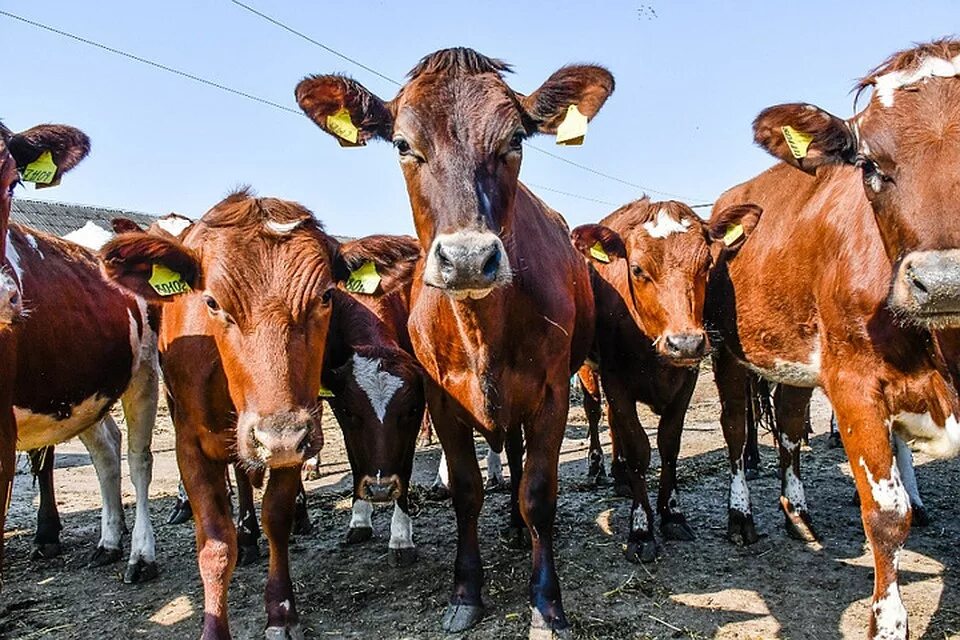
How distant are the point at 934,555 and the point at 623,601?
210 centimetres

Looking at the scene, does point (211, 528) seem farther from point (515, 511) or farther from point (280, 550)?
point (515, 511)

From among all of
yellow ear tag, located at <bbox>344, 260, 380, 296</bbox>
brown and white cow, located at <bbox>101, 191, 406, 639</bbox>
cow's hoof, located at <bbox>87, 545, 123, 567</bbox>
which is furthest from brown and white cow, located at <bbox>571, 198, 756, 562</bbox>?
cow's hoof, located at <bbox>87, 545, 123, 567</bbox>

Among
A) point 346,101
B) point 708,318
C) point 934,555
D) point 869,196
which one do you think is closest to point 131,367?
point 346,101

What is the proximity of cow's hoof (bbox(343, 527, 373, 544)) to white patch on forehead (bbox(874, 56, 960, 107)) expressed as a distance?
4.42 metres

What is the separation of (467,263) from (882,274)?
82.5 inches

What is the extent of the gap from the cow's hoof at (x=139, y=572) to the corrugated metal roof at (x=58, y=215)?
1554cm

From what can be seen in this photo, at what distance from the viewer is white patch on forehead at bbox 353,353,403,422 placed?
4840 millimetres

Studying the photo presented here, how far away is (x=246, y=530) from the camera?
5359 millimetres

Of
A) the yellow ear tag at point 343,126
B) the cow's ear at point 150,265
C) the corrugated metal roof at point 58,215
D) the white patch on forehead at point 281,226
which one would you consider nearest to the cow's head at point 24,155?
the cow's ear at point 150,265

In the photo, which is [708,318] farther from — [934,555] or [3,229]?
[3,229]

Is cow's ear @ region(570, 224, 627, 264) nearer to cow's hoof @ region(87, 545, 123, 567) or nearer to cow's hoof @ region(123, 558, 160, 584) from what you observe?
cow's hoof @ region(123, 558, 160, 584)

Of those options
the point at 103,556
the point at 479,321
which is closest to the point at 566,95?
the point at 479,321

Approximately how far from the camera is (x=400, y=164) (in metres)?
3.74

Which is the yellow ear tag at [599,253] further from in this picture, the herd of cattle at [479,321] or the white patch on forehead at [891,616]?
the white patch on forehead at [891,616]
